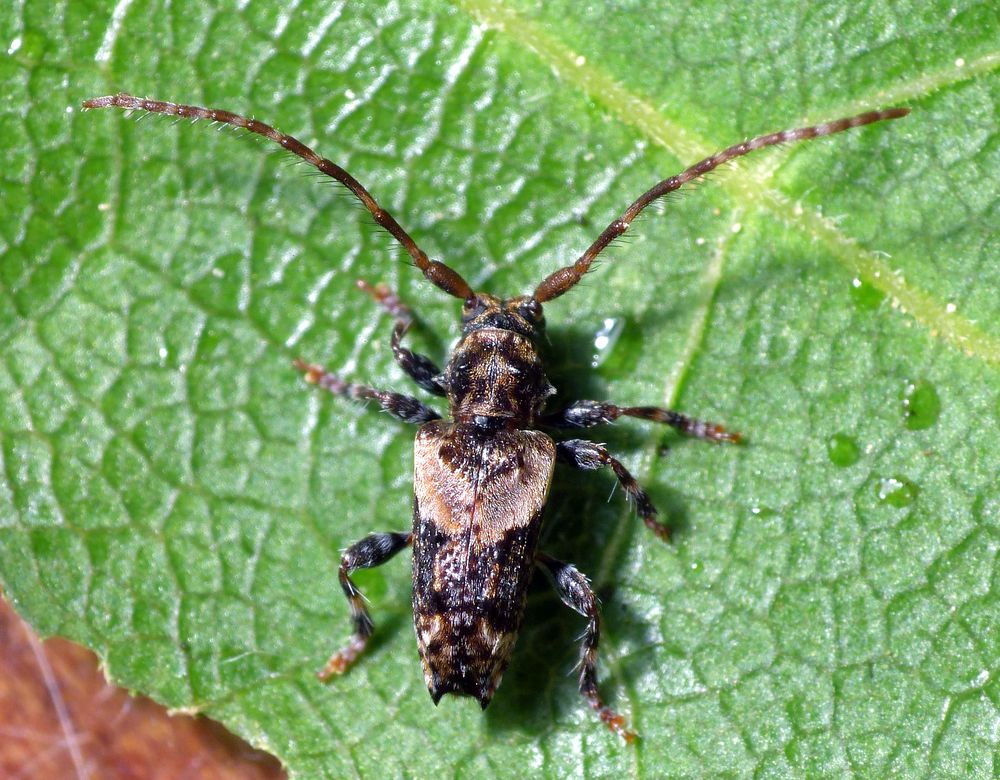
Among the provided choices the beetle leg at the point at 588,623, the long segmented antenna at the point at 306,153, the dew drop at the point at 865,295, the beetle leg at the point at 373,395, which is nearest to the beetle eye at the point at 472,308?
the long segmented antenna at the point at 306,153

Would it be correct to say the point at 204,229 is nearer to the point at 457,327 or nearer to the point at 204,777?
the point at 457,327

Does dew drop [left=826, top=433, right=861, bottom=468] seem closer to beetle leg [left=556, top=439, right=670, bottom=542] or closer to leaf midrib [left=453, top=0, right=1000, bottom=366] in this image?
leaf midrib [left=453, top=0, right=1000, bottom=366]

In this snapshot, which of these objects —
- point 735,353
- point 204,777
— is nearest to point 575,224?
point 735,353

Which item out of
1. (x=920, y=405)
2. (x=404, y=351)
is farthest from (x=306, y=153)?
(x=920, y=405)

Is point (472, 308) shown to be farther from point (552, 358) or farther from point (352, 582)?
point (352, 582)

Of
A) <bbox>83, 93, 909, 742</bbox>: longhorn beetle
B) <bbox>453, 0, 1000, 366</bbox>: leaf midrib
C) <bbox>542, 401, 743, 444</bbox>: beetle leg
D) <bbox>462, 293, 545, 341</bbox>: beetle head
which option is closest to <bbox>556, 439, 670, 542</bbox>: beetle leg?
<bbox>83, 93, 909, 742</bbox>: longhorn beetle
